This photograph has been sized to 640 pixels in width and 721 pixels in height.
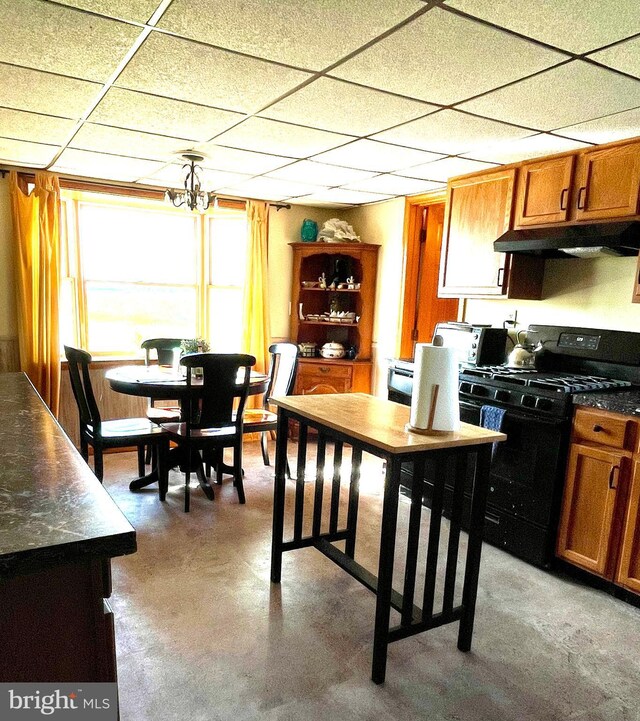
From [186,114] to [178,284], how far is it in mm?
2365

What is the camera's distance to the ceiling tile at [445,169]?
3.23m

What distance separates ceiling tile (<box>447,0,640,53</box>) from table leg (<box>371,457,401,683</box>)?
147 centimetres

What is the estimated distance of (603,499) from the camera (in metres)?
2.43

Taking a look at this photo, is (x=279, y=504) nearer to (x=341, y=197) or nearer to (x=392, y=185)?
(x=392, y=185)

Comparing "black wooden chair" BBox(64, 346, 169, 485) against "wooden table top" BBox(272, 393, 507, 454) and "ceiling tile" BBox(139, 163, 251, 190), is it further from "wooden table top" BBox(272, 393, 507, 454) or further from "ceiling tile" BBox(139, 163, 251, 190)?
"ceiling tile" BBox(139, 163, 251, 190)

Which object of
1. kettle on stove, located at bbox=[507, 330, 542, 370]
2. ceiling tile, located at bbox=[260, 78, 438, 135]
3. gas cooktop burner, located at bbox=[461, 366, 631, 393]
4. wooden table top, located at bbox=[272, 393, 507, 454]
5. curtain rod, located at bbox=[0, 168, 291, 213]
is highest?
ceiling tile, located at bbox=[260, 78, 438, 135]

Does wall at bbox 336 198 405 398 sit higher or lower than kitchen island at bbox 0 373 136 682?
higher

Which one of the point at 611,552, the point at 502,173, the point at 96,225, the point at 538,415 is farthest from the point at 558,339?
the point at 96,225

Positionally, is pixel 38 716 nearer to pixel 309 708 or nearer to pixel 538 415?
pixel 309 708

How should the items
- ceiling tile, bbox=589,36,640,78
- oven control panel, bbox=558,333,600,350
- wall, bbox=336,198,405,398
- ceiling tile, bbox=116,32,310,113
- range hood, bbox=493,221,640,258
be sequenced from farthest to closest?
wall, bbox=336,198,405,398
oven control panel, bbox=558,333,600,350
range hood, bbox=493,221,640,258
ceiling tile, bbox=116,32,310,113
ceiling tile, bbox=589,36,640,78

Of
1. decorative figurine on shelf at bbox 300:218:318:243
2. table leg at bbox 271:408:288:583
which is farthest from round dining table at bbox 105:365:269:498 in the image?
decorative figurine on shelf at bbox 300:218:318:243

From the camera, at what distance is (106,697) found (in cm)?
98

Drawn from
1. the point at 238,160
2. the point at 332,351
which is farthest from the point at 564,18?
the point at 332,351

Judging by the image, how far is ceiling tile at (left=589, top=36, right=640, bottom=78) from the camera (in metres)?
1.68
